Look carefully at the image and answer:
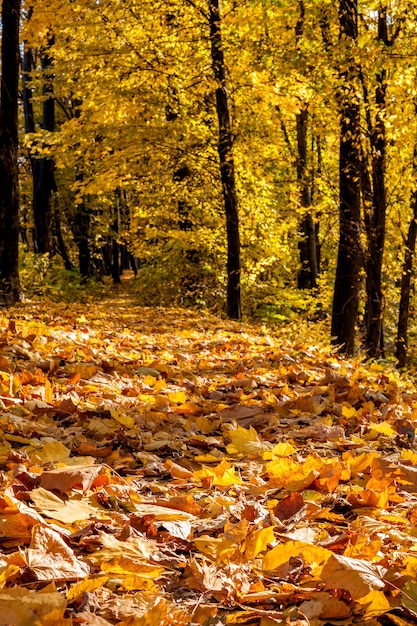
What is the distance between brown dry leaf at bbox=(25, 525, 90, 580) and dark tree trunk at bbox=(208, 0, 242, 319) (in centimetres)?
926

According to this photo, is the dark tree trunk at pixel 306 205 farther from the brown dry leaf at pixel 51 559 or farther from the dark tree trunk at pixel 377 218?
the brown dry leaf at pixel 51 559

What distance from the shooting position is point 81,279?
19625mm

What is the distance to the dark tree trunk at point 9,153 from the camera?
905cm

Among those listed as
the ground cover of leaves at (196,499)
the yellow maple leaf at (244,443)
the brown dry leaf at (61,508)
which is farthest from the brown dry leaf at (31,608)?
the yellow maple leaf at (244,443)

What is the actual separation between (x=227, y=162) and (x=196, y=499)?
9.31 metres

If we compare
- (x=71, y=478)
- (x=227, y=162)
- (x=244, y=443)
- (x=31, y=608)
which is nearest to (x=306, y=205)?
(x=227, y=162)

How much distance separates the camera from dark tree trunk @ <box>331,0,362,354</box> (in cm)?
854

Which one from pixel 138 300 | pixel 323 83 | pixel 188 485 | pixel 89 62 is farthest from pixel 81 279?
pixel 188 485

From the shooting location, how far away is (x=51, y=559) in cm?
154

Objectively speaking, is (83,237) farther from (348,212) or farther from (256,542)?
(256,542)

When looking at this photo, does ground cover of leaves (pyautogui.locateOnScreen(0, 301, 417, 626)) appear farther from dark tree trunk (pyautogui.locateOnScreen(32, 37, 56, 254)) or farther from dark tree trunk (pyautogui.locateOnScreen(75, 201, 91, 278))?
dark tree trunk (pyautogui.locateOnScreen(75, 201, 91, 278))

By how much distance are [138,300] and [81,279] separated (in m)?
4.69

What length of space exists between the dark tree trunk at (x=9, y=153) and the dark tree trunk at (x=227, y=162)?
3.04 meters

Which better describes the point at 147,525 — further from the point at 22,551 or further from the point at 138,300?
the point at 138,300
